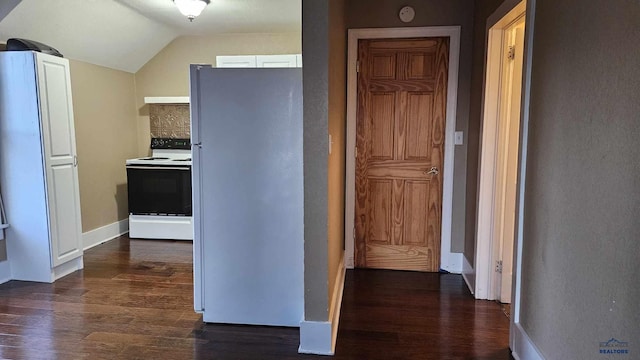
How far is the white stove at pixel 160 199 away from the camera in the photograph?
4.27 m

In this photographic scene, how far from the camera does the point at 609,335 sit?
128 centimetres

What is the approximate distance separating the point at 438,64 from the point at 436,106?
0.34 meters

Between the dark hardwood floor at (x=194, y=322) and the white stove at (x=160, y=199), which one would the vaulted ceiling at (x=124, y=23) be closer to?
the white stove at (x=160, y=199)

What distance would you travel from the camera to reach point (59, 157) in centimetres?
316

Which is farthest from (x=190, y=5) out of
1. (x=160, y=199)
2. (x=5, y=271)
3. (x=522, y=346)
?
(x=522, y=346)

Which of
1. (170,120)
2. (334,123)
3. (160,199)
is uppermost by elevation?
(170,120)

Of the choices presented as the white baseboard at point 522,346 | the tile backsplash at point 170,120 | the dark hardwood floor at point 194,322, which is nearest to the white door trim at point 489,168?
the dark hardwood floor at point 194,322

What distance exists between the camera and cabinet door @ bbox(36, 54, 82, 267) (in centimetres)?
301

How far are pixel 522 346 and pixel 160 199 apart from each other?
368 centimetres

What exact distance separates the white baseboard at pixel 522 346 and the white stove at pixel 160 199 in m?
3.29

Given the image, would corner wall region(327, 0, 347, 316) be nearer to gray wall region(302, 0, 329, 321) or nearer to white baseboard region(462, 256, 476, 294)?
gray wall region(302, 0, 329, 321)

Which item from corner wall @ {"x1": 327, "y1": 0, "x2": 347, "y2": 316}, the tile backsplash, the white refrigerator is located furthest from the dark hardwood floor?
the tile backsplash

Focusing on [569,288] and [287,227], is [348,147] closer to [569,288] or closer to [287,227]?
[287,227]

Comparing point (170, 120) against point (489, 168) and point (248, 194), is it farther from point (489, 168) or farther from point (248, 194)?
point (489, 168)
